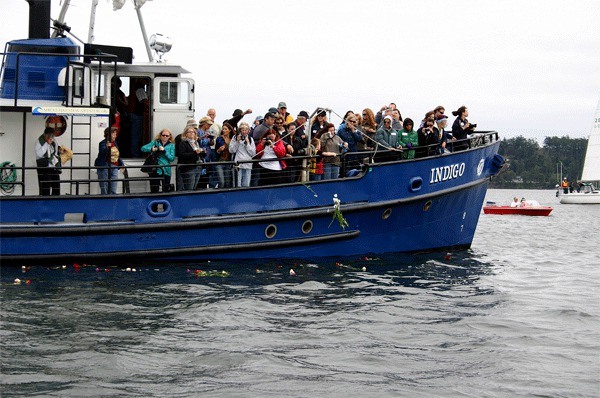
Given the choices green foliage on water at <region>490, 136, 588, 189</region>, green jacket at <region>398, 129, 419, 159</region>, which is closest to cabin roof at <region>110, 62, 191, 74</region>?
green jacket at <region>398, 129, 419, 159</region>

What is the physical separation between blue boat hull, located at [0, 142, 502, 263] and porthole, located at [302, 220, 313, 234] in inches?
0.7

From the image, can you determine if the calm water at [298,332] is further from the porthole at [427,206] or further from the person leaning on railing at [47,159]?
the person leaning on railing at [47,159]

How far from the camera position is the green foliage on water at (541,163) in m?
141

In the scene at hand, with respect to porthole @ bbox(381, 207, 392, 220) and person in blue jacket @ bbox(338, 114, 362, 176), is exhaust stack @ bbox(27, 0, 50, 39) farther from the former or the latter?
porthole @ bbox(381, 207, 392, 220)

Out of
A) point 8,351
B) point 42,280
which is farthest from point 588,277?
point 8,351

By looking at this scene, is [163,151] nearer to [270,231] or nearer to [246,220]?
[246,220]

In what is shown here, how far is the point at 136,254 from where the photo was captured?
44.8 ft

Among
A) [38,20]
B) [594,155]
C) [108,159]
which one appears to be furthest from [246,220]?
[594,155]

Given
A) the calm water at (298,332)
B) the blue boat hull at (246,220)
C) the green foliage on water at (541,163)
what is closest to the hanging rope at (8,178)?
the blue boat hull at (246,220)

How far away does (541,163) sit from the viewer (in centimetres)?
14388

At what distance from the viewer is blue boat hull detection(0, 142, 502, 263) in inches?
525

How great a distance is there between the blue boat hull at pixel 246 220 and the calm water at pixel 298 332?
1.21 feet

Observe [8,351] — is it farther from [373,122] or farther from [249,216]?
[373,122]

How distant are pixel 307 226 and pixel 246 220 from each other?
107 cm
